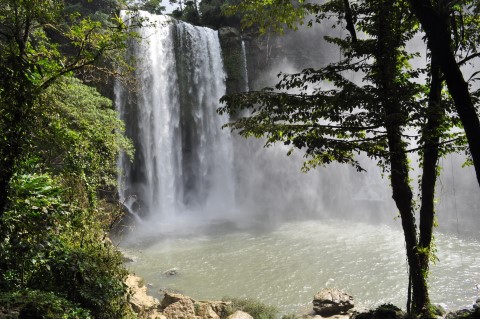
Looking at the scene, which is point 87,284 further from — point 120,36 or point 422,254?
point 422,254

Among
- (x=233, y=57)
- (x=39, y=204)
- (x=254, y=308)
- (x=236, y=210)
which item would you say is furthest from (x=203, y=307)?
(x=233, y=57)

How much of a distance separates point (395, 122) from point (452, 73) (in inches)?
53.0

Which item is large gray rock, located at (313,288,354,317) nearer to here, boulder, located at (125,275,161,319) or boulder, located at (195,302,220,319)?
boulder, located at (195,302,220,319)

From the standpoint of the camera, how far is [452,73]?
398cm

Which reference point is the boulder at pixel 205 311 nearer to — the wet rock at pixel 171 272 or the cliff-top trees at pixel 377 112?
the wet rock at pixel 171 272

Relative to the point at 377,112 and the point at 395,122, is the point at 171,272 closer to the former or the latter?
the point at 377,112

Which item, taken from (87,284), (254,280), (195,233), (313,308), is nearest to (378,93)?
(87,284)

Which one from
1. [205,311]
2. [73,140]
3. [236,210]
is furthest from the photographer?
[236,210]

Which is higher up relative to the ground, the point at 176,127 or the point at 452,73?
the point at 176,127

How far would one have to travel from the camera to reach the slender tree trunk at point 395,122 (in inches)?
210

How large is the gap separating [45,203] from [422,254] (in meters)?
6.41

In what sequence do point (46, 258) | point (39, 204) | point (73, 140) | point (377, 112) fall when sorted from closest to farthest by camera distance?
point (39, 204) < point (46, 258) < point (377, 112) < point (73, 140)

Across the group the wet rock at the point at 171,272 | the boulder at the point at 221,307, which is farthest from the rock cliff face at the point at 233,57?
the boulder at the point at 221,307

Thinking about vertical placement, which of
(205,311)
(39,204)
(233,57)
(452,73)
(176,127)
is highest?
(233,57)
